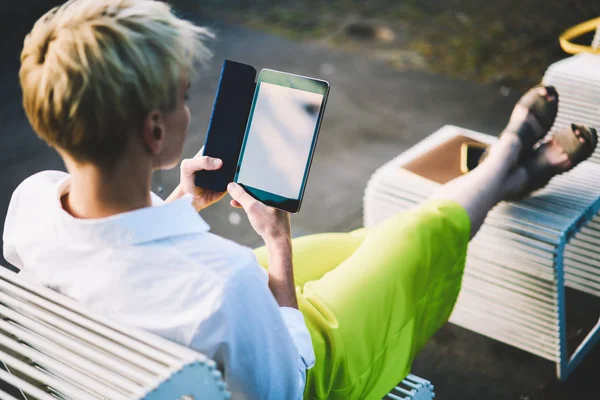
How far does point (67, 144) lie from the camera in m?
1.02

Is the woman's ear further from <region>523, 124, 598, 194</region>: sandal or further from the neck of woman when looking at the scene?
<region>523, 124, 598, 194</region>: sandal

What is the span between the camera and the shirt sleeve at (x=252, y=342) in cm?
105

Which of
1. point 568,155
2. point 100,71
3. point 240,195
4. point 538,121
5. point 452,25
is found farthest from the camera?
point 452,25

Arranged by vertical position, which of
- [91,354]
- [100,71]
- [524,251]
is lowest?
[524,251]

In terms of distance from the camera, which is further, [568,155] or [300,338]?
[568,155]

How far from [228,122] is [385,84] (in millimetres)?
3610

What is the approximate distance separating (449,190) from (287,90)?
0.71 metres

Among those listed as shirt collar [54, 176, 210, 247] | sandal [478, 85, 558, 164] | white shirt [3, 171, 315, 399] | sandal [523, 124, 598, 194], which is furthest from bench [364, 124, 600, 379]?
shirt collar [54, 176, 210, 247]

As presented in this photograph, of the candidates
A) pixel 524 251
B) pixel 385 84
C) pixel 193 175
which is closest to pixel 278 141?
pixel 193 175

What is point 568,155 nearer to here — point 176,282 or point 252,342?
point 252,342

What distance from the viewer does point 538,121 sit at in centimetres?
248

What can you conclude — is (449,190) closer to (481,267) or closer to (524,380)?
(481,267)

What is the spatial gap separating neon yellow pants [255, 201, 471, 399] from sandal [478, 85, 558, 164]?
0.72 m

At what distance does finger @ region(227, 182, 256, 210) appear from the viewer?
149 cm
